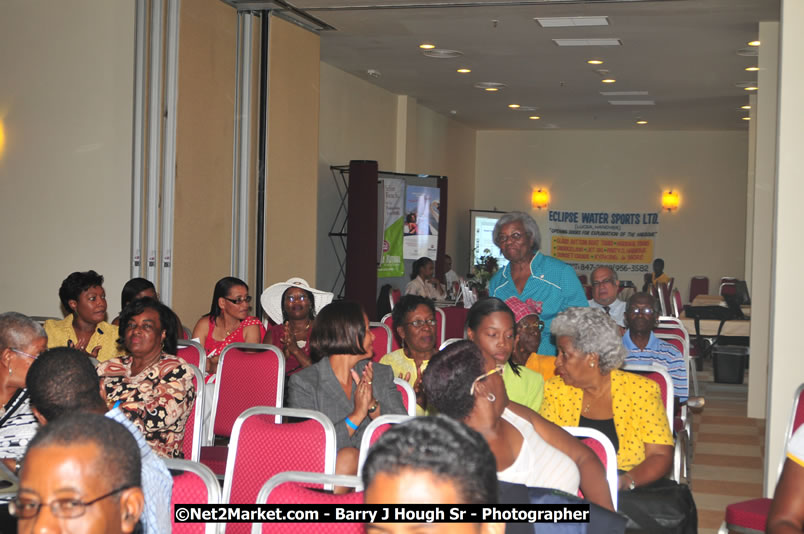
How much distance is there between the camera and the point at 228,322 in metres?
6.04

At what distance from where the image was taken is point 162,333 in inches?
161

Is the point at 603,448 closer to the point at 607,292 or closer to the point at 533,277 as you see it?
the point at 533,277

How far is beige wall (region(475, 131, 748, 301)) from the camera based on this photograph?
1764 centimetres

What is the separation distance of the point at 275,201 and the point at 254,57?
134cm

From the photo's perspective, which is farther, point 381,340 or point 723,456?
point 723,456

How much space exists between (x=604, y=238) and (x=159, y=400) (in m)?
15.8

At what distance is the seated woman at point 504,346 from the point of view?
3.83 meters

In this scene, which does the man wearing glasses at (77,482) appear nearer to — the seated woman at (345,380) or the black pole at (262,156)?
the seated woman at (345,380)

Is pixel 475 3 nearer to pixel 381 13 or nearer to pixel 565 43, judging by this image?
pixel 381 13

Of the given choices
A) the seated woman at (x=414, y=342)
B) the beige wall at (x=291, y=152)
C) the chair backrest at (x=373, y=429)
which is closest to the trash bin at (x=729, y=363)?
the beige wall at (x=291, y=152)

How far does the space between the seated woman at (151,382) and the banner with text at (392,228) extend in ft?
28.1

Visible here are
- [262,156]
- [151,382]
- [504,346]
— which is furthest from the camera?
[262,156]

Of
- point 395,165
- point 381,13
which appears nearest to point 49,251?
point 381,13

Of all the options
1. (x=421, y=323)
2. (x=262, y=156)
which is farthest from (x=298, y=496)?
(x=262, y=156)
